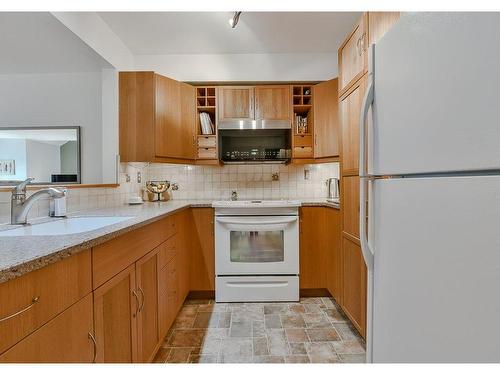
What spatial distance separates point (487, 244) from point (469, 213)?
0.22ft

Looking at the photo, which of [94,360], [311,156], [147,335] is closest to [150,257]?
[147,335]

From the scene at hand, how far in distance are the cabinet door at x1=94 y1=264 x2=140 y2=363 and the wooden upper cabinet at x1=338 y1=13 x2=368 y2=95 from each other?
5.70ft

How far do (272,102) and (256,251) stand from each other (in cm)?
152

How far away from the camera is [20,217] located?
1.36 m

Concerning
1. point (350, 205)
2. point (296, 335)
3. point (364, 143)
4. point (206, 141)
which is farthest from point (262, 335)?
point (206, 141)

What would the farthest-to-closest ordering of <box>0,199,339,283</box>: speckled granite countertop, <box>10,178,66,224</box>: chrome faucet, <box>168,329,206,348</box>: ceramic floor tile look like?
<box>168,329,206,348</box>: ceramic floor tile < <box>10,178,66,224</box>: chrome faucet < <box>0,199,339,283</box>: speckled granite countertop

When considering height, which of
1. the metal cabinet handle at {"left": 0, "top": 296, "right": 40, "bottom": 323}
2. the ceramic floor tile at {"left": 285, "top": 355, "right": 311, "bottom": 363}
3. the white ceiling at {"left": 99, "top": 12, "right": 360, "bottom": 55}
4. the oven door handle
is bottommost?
the ceramic floor tile at {"left": 285, "top": 355, "right": 311, "bottom": 363}

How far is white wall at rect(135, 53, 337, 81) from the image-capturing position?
2.88m

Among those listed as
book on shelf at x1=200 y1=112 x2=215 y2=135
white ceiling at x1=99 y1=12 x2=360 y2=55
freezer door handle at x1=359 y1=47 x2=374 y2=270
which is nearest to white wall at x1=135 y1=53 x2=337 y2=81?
white ceiling at x1=99 y1=12 x2=360 y2=55

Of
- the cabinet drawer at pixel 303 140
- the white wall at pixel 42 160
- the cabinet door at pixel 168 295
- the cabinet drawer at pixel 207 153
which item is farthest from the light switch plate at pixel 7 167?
the cabinet drawer at pixel 303 140

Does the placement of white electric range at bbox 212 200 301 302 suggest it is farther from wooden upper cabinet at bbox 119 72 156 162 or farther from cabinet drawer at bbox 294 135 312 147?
wooden upper cabinet at bbox 119 72 156 162

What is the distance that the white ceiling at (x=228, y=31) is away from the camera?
2.23 m

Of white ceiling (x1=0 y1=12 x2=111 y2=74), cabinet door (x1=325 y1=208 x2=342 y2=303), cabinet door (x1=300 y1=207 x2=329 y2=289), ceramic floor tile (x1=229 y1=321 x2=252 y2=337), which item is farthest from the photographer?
cabinet door (x1=300 y1=207 x2=329 y2=289)

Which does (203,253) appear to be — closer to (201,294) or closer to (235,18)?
(201,294)
